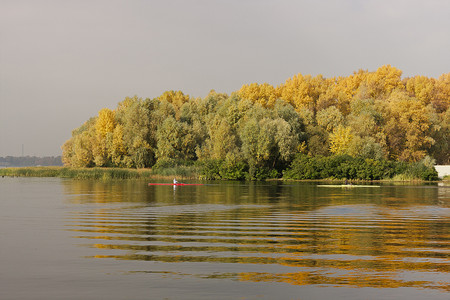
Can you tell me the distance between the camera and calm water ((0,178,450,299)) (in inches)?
423

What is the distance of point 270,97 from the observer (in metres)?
98.3

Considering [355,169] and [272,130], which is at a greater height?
[272,130]

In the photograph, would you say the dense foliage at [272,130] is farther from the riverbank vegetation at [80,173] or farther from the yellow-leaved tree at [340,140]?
the riverbank vegetation at [80,173]

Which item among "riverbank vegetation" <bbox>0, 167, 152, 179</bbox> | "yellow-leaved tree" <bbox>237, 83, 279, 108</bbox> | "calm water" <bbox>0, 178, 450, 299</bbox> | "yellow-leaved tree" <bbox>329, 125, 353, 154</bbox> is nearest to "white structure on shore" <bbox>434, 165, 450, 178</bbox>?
"yellow-leaved tree" <bbox>329, 125, 353, 154</bbox>

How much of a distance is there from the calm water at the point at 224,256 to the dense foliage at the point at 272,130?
163ft

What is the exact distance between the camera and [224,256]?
46.3ft

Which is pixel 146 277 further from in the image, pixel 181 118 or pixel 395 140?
pixel 181 118

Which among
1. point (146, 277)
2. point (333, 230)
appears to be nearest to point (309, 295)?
point (146, 277)

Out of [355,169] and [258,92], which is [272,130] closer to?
[355,169]

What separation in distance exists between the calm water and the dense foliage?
49.8 meters

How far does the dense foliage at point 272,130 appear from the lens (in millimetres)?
75500

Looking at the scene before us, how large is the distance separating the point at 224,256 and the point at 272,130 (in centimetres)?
6269

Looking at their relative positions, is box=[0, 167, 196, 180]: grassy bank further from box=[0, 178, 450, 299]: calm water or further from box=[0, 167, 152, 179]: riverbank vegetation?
box=[0, 178, 450, 299]: calm water

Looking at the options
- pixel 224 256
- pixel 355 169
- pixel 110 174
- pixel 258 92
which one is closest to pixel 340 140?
pixel 355 169
